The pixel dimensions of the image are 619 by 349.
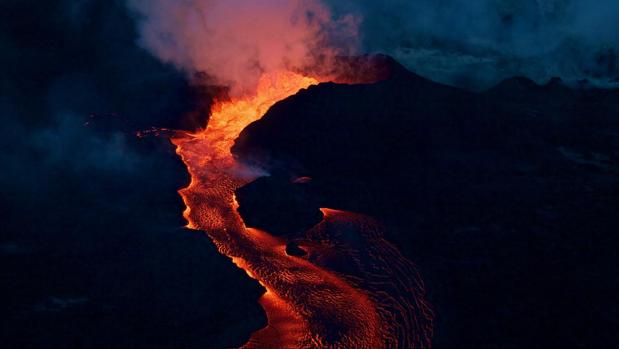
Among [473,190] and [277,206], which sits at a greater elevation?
[473,190]

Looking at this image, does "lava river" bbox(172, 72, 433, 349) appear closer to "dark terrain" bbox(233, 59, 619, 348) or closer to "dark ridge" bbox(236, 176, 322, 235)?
"dark ridge" bbox(236, 176, 322, 235)

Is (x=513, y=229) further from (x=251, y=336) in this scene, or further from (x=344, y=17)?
(x=344, y=17)

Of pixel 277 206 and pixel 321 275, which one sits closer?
pixel 321 275

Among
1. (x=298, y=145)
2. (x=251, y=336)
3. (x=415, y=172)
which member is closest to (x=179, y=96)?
(x=298, y=145)

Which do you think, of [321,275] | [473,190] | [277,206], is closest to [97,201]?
[277,206]

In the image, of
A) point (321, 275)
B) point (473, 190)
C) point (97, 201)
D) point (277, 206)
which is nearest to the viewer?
point (321, 275)

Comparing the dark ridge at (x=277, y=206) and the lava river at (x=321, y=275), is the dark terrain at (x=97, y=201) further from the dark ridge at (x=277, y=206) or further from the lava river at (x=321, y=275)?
the dark ridge at (x=277, y=206)

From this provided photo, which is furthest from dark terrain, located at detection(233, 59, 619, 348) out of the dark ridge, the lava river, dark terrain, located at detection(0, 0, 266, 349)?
dark terrain, located at detection(0, 0, 266, 349)

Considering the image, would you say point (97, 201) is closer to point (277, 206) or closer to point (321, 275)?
point (277, 206)
